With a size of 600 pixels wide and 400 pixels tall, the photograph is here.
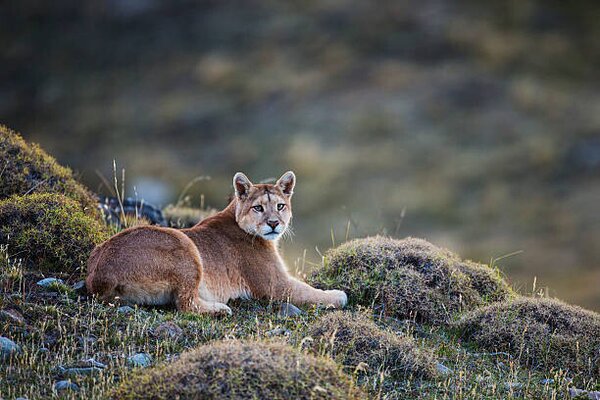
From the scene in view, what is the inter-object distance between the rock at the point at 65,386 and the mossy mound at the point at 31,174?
4867 mm

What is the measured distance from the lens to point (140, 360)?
400 inches

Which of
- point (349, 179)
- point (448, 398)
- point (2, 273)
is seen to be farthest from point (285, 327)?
point (349, 179)

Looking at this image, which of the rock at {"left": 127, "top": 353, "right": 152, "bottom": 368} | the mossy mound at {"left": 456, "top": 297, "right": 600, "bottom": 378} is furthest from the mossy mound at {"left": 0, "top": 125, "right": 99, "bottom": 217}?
the mossy mound at {"left": 456, "top": 297, "right": 600, "bottom": 378}

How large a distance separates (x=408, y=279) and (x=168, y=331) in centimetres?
377

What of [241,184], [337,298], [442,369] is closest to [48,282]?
[241,184]

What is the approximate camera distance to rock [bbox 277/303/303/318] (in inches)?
494

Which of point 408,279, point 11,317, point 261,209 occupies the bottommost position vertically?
point 11,317

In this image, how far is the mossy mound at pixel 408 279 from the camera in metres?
13.1

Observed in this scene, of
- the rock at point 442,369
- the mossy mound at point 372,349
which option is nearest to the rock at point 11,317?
the mossy mound at point 372,349

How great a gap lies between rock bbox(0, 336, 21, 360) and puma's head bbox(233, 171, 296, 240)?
4.06 meters

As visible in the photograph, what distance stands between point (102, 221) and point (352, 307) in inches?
174

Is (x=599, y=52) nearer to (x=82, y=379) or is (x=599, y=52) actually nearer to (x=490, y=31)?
(x=490, y=31)

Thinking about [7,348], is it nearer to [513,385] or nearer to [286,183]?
[286,183]

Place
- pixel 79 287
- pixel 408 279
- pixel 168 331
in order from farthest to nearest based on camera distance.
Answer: pixel 408 279
pixel 79 287
pixel 168 331
